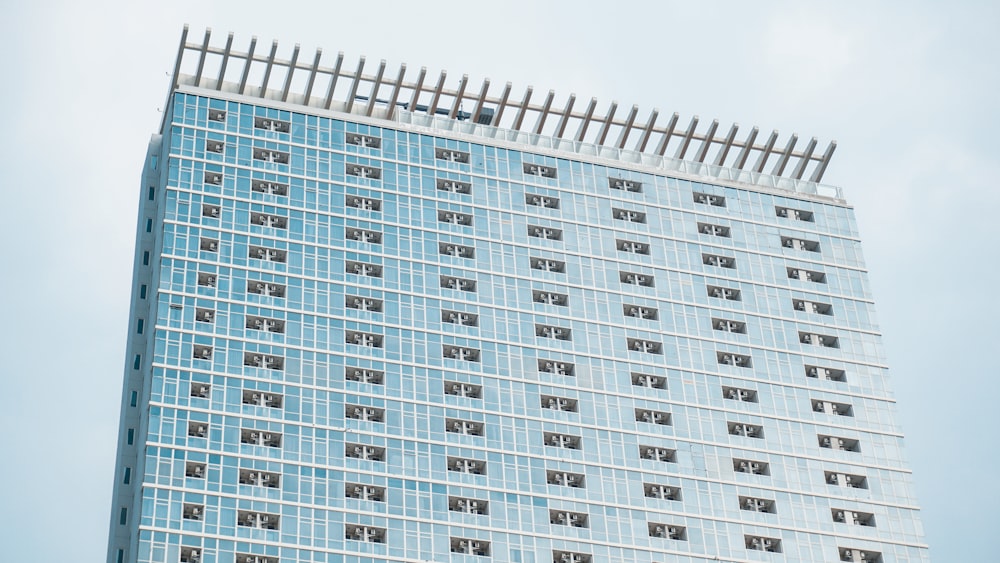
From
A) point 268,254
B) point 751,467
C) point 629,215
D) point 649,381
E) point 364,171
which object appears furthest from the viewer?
point 629,215

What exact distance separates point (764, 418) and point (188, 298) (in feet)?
110

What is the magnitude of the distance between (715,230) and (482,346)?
64.3ft

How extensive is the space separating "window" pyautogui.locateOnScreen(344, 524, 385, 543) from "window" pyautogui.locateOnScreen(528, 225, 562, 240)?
23768mm

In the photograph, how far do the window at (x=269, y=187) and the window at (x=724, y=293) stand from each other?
26264 millimetres

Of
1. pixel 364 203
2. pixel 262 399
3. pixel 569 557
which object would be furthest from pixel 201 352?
pixel 569 557

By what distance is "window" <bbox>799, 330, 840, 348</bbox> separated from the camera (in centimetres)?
11056

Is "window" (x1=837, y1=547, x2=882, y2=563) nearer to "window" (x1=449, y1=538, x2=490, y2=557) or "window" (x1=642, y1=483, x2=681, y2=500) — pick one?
"window" (x1=642, y1=483, x2=681, y2=500)

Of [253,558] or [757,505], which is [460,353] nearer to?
[253,558]

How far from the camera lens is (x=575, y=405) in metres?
102

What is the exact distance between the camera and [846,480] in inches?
4109

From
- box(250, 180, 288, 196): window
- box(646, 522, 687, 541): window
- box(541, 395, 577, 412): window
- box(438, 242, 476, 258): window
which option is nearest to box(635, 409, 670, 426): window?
box(541, 395, 577, 412): window

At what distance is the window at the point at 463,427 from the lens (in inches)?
3878

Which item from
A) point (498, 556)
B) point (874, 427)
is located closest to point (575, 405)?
point (498, 556)

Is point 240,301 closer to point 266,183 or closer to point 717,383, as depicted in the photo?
point 266,183
